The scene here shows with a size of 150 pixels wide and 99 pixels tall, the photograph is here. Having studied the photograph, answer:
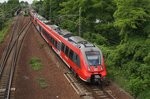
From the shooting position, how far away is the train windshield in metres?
23.9

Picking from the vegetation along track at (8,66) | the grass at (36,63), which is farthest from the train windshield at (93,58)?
the grass at (36,63)

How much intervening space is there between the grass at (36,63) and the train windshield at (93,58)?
706 centimetres

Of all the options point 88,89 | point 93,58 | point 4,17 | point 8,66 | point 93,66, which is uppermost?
point 93,58

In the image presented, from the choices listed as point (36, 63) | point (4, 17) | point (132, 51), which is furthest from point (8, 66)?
point (4, 17)

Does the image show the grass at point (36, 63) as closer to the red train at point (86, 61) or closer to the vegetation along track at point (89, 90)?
the red train at point (86, 61)

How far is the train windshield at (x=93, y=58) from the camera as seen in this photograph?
23.9 metres

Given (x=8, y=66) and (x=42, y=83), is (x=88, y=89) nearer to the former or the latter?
(x=42, y=83)

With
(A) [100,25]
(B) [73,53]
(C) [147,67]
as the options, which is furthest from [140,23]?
(A) [100,25]

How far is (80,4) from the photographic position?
39188mm

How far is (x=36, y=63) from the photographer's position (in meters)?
31.5

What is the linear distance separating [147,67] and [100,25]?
57.5 feet

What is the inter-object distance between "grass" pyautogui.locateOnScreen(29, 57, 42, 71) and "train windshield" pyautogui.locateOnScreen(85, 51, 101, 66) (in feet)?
23.2

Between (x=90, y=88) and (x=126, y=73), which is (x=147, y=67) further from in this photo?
(x=90, y=88)

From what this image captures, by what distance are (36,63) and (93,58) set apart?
906cm
